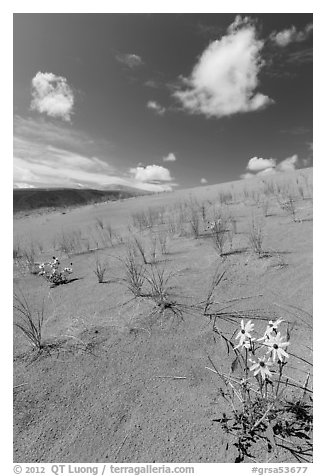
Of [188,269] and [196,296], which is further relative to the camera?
[188,269]

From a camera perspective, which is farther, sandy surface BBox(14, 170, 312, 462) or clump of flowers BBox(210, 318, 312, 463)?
sandy surface BBox(14, 170, 312, 462)

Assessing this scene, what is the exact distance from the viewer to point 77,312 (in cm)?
264

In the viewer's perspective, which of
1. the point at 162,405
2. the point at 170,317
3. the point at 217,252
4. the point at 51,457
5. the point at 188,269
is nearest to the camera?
the point at 51,457

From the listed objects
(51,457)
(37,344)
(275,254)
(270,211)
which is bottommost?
(51,457)

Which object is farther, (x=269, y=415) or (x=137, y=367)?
(x=137, y=367)

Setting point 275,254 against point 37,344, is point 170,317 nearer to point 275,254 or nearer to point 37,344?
point 37,344

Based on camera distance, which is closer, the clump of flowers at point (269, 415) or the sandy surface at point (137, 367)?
the clump of flowers at point (269, 415)

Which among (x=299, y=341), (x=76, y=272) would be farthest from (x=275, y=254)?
(x=76, y=272)

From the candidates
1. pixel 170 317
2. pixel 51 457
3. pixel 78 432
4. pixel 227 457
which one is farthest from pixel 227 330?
pixel 51 457

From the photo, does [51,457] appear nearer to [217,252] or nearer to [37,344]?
[37,344]

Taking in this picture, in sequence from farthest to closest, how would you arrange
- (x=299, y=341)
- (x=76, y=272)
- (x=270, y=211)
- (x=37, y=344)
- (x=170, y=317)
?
1. (x=270, y=211)
2. (x=76, y=272)
3. (x=170, y=317)
4. (x=37, y=344)
5. (x=299, y=341)

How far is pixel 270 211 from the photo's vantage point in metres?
5.79

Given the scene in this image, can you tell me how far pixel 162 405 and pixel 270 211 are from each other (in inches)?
192

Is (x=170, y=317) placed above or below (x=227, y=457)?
above
